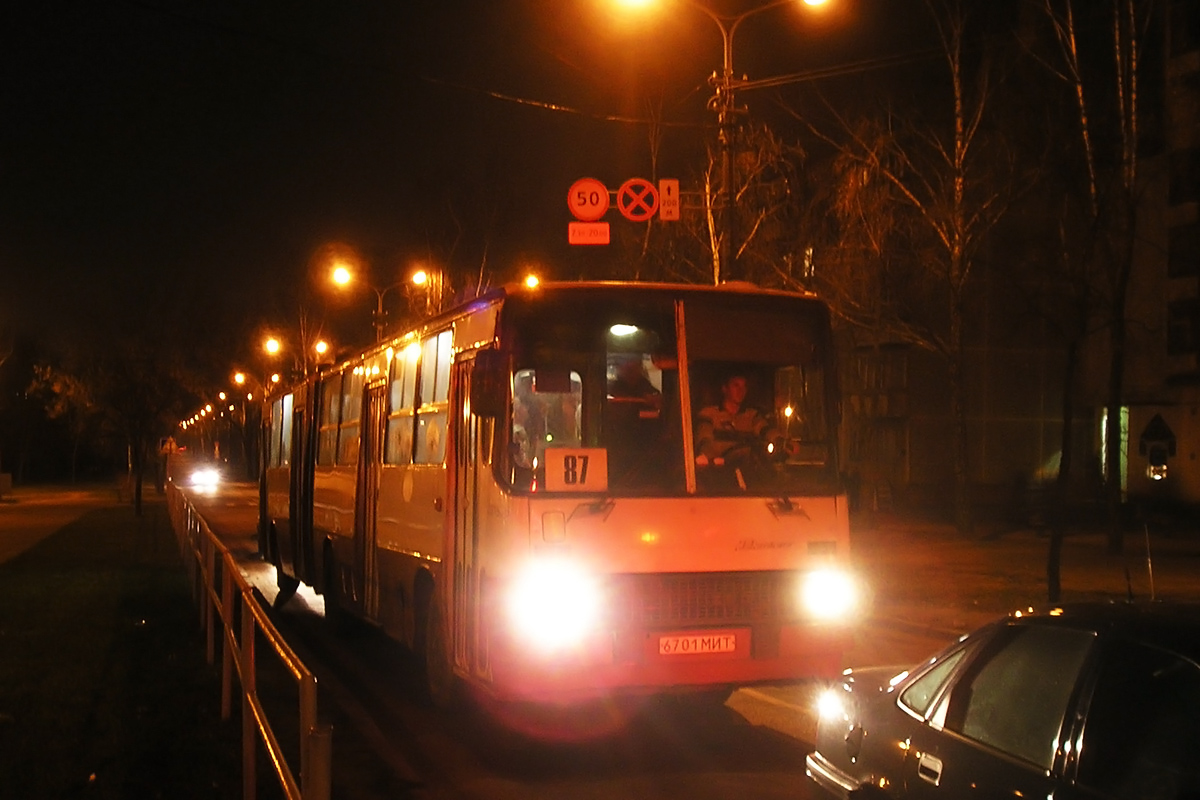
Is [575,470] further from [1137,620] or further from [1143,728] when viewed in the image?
[1143,728]

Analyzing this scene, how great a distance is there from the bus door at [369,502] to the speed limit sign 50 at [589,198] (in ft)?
30.8

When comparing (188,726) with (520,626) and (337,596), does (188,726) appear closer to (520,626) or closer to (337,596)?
(520,626)

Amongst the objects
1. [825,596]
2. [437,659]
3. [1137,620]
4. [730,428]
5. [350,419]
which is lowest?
[437,659]

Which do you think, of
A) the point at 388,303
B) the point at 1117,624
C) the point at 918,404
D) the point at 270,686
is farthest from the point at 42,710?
the point at 388,303

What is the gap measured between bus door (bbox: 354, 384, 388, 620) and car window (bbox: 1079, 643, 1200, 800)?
31.9 feet

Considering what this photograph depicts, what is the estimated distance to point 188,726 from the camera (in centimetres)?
952

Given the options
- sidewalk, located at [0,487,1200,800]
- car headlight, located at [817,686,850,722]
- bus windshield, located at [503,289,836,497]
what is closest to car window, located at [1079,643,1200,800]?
sidewalk, located at [0,487,1200,800]

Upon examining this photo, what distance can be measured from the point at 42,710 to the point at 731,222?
491 inches

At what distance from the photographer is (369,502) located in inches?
527

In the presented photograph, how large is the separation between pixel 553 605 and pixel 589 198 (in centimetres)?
1493

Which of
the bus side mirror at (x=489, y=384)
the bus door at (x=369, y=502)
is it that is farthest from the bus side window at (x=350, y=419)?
the bus side mirror at (x=489, y=384)

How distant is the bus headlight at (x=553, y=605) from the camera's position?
846cm

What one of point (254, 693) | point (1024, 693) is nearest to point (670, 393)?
point (254, 693)

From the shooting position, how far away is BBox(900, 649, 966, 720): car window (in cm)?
488
